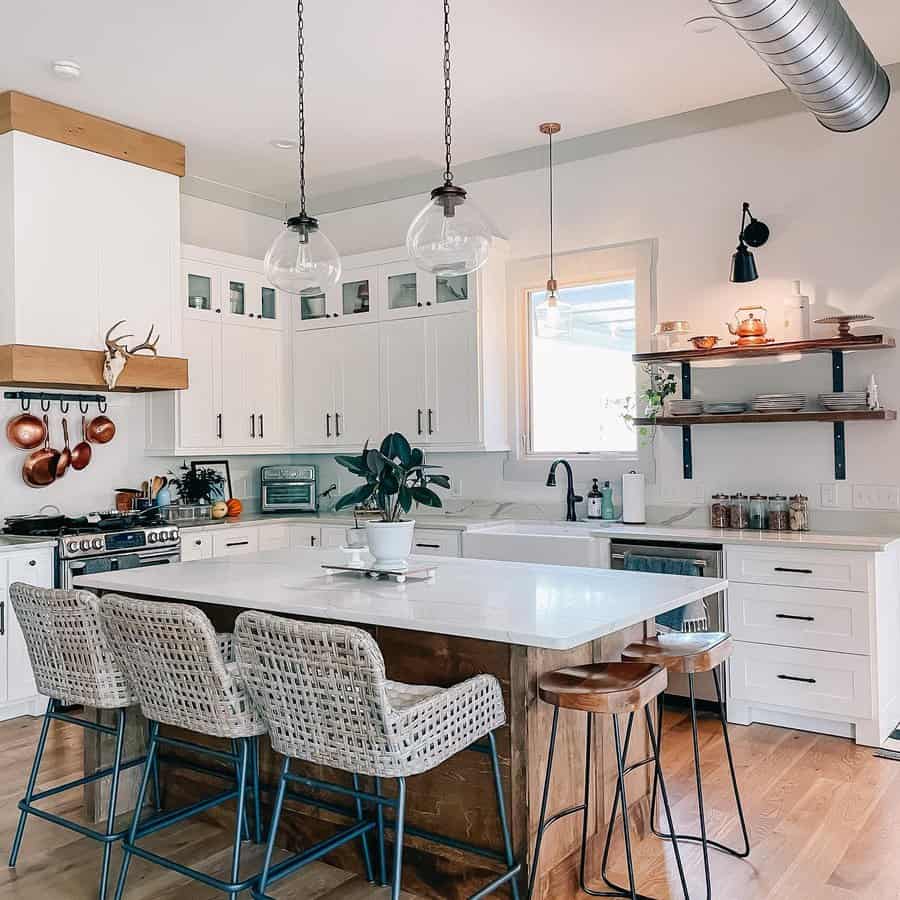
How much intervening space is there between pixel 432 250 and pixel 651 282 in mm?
2536

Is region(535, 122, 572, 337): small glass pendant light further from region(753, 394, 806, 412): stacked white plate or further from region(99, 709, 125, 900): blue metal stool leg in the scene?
region(99, 709, 125, 900): blue metal stool leg

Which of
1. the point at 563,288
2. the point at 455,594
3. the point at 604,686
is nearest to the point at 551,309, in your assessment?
the point at 563,288

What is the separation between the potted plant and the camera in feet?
9.83

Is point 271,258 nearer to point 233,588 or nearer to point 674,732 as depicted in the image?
point 233,588

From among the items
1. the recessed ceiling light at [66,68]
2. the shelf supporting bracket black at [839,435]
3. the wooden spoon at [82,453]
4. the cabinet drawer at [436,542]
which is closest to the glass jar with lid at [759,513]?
the shelf supporting bracket black at [839,435]

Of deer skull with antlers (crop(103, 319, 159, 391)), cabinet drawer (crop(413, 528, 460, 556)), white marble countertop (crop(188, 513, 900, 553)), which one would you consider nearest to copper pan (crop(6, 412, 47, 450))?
deer skull with antlers (crop(103, 319, 159, 391))

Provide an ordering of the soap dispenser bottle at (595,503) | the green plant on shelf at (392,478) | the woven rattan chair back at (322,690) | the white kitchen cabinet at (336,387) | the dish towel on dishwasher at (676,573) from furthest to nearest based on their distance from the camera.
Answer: the white kitchen cabinet at (336,387) → the soap dispenser bottle at (595,503) → the dish towel on dishwasher at (676,573) → the green plant on shelf at (392,478) → the woven rattan chair back at (322,690)

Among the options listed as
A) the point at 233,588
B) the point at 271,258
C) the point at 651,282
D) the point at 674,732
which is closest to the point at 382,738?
the point at 233,588

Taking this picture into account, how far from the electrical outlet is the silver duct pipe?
164cm

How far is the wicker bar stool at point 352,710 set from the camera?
213 centimetres

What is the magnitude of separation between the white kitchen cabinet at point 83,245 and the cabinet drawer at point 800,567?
336cm

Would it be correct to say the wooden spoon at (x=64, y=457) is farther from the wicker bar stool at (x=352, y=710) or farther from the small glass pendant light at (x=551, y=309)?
the wicker bar stool at (x=352, y=710)

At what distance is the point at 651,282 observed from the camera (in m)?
5.07

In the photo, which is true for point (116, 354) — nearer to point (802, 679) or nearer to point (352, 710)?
point (352, 710)
